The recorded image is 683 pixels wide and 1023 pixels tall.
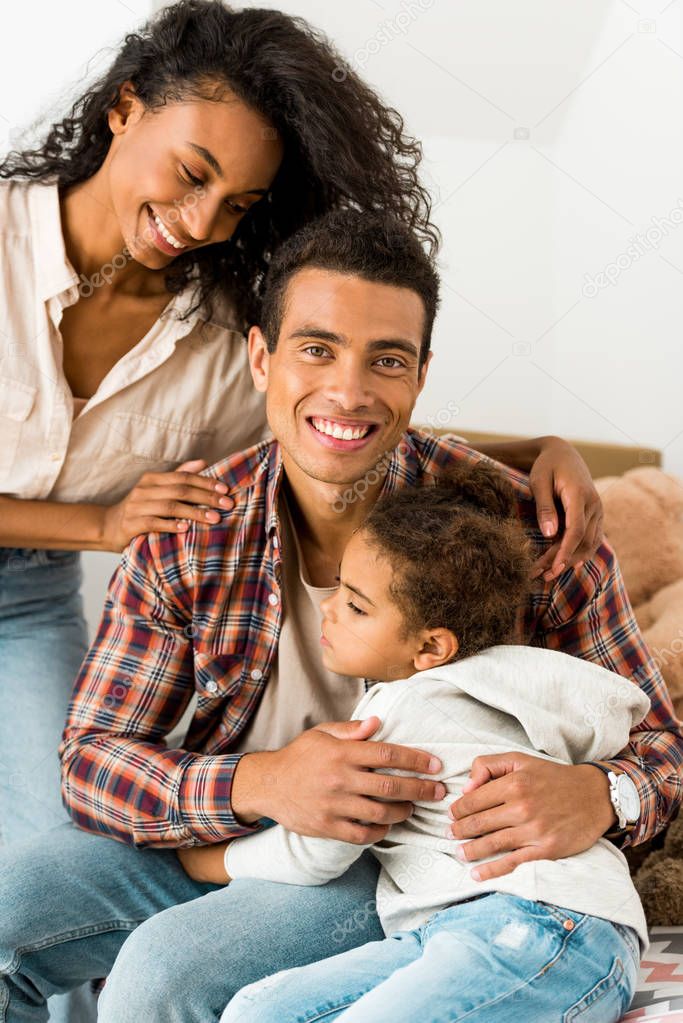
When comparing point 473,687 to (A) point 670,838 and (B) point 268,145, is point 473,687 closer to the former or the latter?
(A) point 670,838

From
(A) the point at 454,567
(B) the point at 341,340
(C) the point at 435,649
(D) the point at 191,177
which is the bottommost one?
(C) the point at 435,649

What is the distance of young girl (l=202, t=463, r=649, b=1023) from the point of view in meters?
1.17

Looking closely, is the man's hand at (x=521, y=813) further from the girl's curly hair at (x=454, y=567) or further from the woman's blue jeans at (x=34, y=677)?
the woman's blue jeans at (x=34, y=677)

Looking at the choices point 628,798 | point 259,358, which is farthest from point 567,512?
point 259,358

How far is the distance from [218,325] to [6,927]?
1.02 metres

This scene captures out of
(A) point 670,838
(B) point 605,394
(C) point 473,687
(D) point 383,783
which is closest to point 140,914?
(D) point 383,783

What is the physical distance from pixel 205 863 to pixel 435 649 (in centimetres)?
42

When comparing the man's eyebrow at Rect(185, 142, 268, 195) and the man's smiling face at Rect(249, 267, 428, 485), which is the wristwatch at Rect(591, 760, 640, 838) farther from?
the man's eyebrow at Rect(185, 142, 268, 195)

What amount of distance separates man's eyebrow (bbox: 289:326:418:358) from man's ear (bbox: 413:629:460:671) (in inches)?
15.3

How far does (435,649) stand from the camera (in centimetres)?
144

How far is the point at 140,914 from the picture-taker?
1.50 metres

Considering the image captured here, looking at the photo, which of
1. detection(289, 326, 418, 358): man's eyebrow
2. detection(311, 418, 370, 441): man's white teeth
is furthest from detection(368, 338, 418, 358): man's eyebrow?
detection(311, 418, 370, 441): man's white teeth

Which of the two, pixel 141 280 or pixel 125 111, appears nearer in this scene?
pixel 125 111

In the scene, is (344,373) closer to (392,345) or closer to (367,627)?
(392,345)
